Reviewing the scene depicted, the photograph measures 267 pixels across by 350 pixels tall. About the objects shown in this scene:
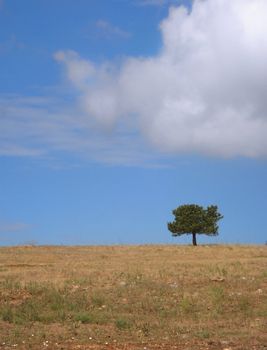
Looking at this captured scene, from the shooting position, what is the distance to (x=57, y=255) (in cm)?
3625

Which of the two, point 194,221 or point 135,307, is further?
point 194,221

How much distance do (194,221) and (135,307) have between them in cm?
3697

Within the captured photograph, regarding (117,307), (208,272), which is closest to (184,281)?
(208,272)

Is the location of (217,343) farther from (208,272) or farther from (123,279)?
(208,272)

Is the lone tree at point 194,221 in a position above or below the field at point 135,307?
above

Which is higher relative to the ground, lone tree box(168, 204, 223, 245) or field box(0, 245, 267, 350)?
lone tree box(168, 204, 223, 245)

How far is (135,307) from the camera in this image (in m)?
17.3

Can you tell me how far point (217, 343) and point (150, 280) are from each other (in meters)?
8.77

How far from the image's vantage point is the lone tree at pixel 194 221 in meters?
53.9

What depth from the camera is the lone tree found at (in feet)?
177

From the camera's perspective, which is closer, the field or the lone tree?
the field

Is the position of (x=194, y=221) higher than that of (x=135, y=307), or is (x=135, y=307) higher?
(x=194, y=221)

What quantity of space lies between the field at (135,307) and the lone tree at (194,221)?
26.6 meters

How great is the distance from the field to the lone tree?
26.6m
